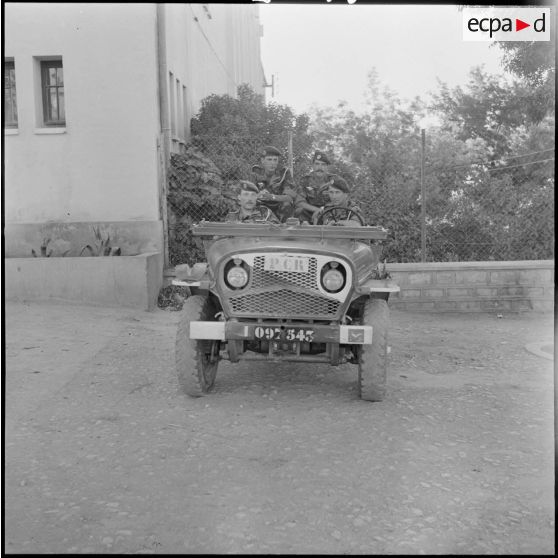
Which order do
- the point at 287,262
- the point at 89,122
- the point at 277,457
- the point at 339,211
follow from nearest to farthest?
the point at 277,457 → the point at 287,262 → the point at 339,211 → the point at 89,122

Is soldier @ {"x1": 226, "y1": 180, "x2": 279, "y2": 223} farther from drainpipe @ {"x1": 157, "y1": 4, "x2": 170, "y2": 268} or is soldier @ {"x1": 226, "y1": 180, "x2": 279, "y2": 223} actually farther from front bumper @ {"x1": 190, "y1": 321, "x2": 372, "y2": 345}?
drainpipe @ {"x1": 157, "y1": 4, "x2": 170, "y2": 268}

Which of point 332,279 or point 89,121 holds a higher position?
point 89,121

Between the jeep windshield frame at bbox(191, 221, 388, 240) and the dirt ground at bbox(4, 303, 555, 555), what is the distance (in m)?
1.23

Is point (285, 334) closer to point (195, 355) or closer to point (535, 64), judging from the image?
point (195, 355)

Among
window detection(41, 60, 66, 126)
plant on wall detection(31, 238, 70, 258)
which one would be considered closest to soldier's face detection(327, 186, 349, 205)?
plant on wall detection(31, 238, 70, 258)

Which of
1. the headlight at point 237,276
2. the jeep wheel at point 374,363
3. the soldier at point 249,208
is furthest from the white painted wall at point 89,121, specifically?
the jeep wheel at point 374,363

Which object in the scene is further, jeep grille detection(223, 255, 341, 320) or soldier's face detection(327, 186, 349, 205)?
soldier's face detection(327, 186, 349, 205)

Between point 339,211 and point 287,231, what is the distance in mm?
Answer: 1163

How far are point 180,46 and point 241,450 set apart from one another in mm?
10469

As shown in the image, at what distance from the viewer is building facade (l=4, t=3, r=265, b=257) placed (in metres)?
10.1

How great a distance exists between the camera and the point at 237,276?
200 inches

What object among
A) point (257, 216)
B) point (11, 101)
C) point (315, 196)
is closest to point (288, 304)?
point (257, 216)

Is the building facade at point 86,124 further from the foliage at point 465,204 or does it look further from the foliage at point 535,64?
the foliage at point 535,64

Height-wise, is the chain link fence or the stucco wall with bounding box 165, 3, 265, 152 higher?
the stucco wall with bounding box 165, 3, 265, 152
